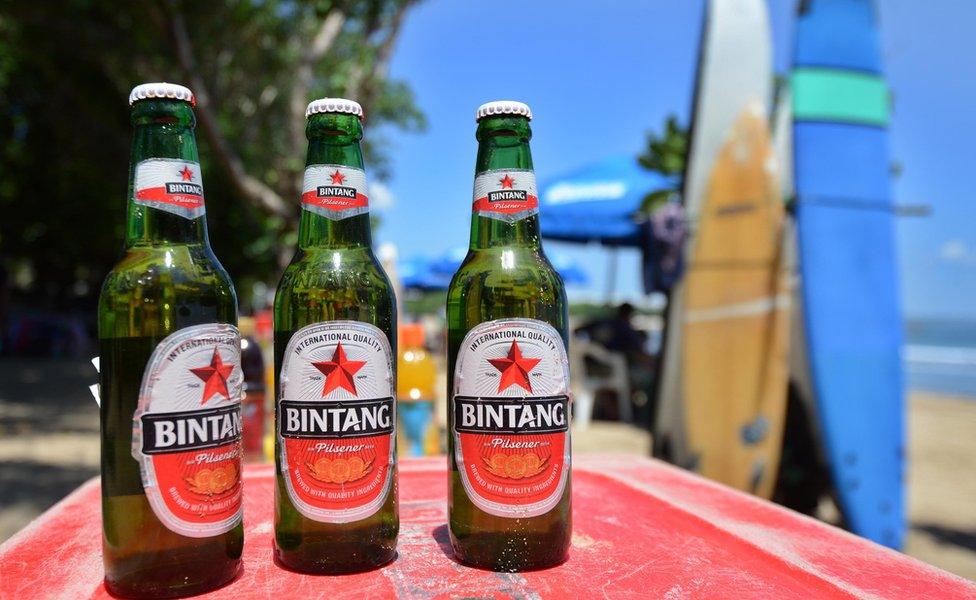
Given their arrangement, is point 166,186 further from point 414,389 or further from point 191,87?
point 191,87

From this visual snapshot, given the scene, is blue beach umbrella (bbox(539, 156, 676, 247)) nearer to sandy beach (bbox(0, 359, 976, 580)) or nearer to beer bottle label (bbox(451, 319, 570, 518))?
sandy beach (bbox(0, 359, 976, 580))

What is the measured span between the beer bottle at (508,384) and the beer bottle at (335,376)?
0.12m

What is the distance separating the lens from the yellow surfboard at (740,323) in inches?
160

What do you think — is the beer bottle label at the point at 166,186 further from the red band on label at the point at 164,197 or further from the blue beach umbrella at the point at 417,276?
the blue beach umbrella at the point at 417,276

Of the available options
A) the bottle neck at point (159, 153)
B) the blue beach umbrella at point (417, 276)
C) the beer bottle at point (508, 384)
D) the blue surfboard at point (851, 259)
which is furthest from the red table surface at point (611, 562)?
the blue beach umbrella at point (417, 276)

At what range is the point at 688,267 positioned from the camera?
14.4 feet

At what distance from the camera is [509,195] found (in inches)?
48.3

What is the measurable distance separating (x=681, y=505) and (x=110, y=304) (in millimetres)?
1187

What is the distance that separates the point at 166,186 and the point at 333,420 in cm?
43

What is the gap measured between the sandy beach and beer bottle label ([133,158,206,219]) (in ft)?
12.0

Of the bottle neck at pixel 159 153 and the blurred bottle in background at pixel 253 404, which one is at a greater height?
the bottle neck at pixel 159 153

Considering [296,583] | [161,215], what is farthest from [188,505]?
[161,215]

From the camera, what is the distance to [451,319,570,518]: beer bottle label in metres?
1.14

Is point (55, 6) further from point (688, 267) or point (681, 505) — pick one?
point (681, 505)
